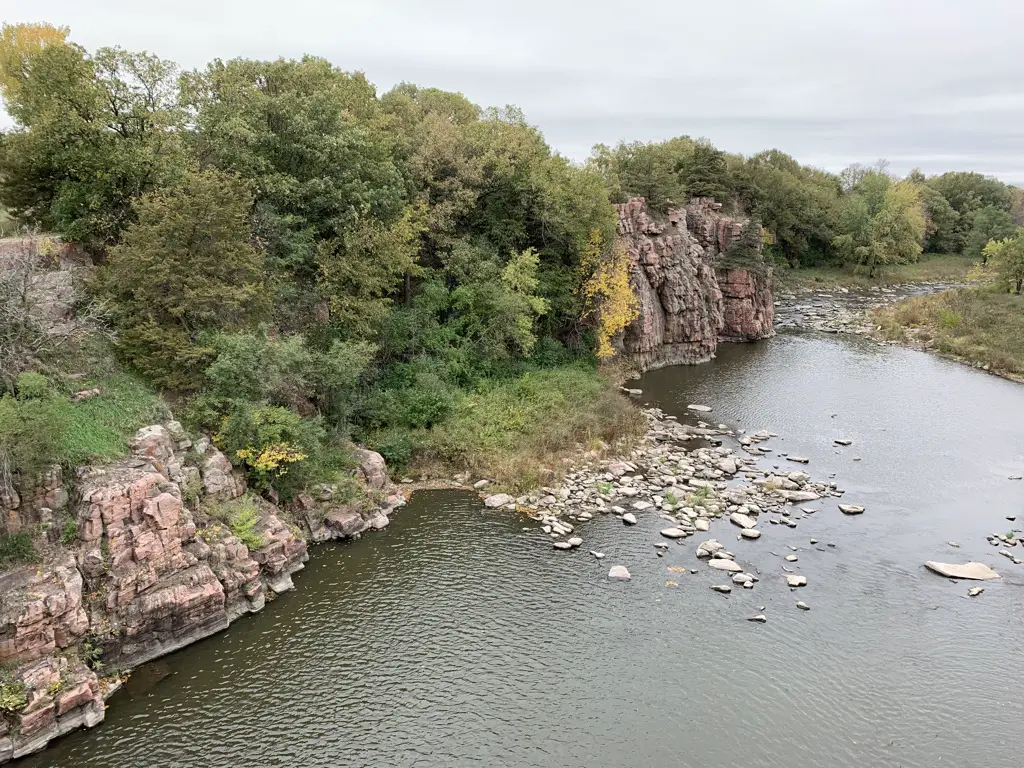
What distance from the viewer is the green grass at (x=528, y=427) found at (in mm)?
32781

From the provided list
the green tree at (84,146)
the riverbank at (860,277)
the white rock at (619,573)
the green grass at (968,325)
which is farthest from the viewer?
the riverbank at (860,277)

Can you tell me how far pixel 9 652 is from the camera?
1711 centimetres

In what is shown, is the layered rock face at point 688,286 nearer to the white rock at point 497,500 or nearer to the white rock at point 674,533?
the white rock at point 497,500

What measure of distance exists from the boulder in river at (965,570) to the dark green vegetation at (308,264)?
54.2ft

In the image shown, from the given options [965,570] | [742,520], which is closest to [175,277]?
[742,520]

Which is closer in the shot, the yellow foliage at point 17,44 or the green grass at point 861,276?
the yellow foliage at point 17,44

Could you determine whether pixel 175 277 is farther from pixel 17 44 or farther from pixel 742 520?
pixel 742 520

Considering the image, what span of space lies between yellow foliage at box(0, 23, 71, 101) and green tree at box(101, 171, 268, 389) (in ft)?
50.6

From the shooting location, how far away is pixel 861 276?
94.9m

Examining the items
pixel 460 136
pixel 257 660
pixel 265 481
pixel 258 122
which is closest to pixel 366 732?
pixel 257 660

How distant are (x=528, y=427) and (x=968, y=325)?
51311mm

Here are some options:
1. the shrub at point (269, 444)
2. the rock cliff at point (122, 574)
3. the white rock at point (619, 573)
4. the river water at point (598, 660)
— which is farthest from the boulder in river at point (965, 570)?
the shrub at point (269, 444)

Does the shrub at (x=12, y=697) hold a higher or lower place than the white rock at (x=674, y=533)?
higher

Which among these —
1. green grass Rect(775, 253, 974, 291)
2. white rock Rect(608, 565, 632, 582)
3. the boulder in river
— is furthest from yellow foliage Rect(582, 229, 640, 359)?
green grass Rect(775, 253, 974, 291)
